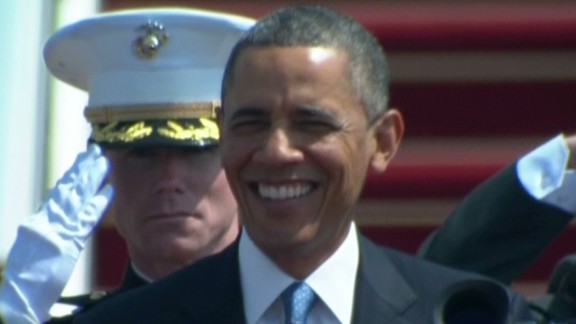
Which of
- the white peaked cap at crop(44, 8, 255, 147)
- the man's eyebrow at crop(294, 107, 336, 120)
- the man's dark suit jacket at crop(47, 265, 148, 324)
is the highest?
the man's eyebrow at crop(294, 107, 336, 120)

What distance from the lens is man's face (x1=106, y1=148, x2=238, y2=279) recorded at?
4141mm

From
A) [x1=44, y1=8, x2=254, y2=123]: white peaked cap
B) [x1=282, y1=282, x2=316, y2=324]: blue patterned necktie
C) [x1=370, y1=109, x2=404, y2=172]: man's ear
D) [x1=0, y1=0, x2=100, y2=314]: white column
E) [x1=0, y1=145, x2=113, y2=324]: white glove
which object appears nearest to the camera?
[x1=282, y1=282, x2=316, y2=324]: blue patterned necktie

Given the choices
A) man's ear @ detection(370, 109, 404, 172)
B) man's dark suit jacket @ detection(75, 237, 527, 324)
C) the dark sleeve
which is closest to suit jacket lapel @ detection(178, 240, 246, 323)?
man's dark suit jacket @ detection(75, 237, 527, 324)

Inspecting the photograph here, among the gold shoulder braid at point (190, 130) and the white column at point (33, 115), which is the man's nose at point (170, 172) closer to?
the gold shoulder braid at point (190, 130)

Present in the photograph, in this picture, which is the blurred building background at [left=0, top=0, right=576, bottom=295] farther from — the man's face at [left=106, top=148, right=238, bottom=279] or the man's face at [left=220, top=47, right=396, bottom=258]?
the man's face at [left=220, top=47, right=396, bottom=258]

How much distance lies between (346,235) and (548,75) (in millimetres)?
2480

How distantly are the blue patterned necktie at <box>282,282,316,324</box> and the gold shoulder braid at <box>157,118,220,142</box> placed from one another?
0.77m

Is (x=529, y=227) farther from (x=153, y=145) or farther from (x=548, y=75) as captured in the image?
(x=548, y=75)

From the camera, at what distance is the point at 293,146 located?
11.4 ft

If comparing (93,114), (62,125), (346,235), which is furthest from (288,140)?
(62,125)

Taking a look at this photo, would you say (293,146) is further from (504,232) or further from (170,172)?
(170,172)

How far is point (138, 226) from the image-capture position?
4.16 m

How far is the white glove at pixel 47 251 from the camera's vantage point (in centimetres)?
384

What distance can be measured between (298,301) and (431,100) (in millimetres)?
2495
